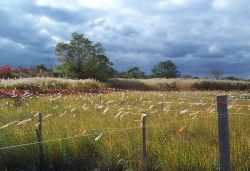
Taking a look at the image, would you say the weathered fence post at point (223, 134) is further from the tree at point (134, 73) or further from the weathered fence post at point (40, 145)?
the tree at point (134, 73)

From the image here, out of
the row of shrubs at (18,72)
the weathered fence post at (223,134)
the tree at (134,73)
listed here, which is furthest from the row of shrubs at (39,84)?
the tree at (134,73)

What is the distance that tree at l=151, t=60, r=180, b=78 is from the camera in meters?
57.8

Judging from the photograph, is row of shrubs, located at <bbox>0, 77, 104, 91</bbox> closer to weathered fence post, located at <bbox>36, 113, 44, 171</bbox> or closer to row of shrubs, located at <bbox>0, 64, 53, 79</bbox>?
row of shrubs, located at <bbox>0, 64, 53, 79</bbox>

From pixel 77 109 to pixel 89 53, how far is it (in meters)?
26.4

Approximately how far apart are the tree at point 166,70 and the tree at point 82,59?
22.0m

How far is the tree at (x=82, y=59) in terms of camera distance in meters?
36.1

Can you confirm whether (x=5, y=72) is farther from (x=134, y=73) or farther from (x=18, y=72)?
(x=134, y=73)

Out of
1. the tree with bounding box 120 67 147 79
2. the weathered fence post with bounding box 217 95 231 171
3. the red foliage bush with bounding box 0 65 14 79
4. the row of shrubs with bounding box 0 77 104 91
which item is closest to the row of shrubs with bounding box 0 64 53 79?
the red foliage bush with bounding box 0 65 14 79

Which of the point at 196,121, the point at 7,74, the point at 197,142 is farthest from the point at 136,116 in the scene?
the point at 7,74

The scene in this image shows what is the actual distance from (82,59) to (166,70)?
77.8 ft

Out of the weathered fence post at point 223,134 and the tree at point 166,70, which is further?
the tree at point 166,70

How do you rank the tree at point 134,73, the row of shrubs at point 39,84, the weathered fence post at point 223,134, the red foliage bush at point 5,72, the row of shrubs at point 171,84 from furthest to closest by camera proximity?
the tree at point 134,73
the row of shrubs at point 171,84
the red foliage bush at point 5,72
the row of shrubs at point 39,84
the weathered fence post at point 223,134

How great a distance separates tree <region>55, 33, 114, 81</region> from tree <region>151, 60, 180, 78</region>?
22023 millimetres

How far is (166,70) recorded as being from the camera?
58406 mm
